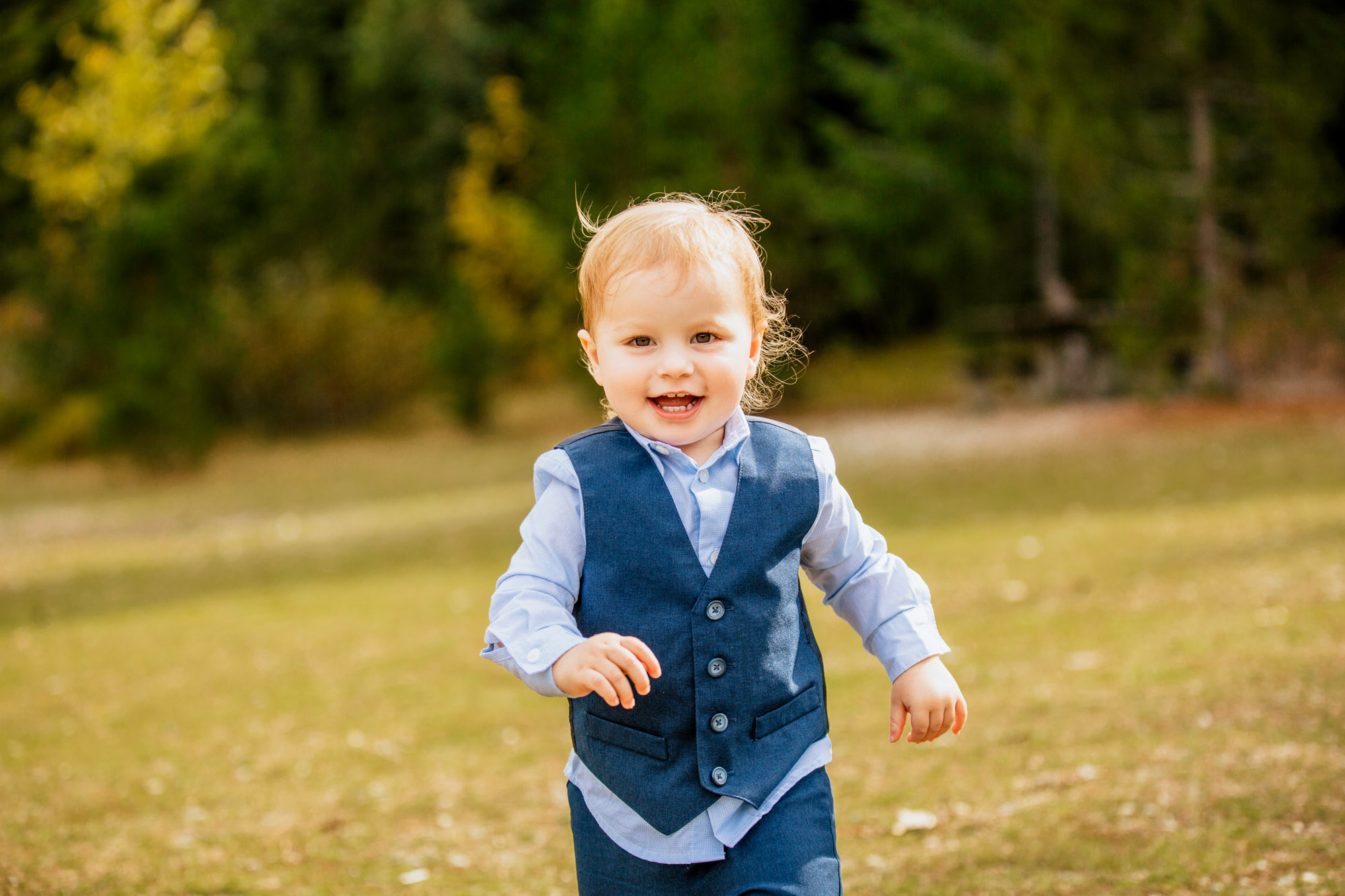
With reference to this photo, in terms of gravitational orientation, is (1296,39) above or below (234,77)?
below

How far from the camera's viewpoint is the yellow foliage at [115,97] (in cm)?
1683

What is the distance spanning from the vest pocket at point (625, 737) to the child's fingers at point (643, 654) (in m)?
0.17

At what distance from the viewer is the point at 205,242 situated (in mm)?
15164

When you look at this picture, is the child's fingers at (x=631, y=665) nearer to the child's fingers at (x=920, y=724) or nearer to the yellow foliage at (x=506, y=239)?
the child's fingers at (x=920, y=724)

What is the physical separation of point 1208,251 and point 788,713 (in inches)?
501

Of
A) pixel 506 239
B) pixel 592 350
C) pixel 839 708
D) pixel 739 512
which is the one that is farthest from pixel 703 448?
pixel 506 239

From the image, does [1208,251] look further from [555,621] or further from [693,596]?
[555,621]

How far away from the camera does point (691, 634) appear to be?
1912mm

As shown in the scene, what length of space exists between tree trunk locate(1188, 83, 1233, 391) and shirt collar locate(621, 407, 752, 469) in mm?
12235

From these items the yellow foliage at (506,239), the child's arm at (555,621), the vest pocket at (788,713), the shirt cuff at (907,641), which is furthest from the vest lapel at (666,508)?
the yellow foliage at (506,239)

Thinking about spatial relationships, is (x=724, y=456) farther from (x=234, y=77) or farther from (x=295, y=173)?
(x=295, y=173)

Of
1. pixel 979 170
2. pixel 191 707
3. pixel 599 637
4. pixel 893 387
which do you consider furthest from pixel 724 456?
pixel 979 170

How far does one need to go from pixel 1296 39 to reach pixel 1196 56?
→ 0.93 metres

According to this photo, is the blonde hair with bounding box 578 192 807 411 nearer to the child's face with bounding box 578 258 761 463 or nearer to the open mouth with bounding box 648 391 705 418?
the child's face with bounding box 578 258 761 463
